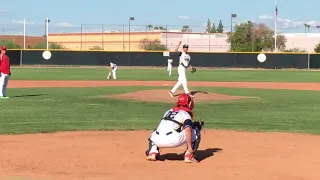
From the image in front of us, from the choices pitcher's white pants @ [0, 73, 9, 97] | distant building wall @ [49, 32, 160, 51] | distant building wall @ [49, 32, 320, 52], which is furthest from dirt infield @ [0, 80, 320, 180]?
distant building wall @ [49, 32, 160, 51]

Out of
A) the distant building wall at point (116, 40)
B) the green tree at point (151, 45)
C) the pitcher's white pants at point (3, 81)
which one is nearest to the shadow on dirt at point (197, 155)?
the pitcher's white pants at point (3, 81)

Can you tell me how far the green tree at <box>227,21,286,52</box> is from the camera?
92000mm

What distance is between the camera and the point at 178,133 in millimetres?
7703

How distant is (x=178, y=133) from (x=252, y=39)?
8765 centimetres

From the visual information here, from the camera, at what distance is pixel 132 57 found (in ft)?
194

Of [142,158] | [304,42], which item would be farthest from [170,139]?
[304,42]

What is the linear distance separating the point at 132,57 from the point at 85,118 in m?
45.3

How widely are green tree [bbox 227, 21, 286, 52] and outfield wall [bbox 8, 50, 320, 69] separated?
31.9 metres

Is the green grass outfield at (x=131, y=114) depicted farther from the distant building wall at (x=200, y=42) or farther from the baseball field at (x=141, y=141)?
the distant building wall at (x=200, y=42)

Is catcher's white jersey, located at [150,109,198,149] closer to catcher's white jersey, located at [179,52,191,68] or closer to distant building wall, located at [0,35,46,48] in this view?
catcher's white jersey, located at [179,52,191,68]

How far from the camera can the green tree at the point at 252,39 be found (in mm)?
92000

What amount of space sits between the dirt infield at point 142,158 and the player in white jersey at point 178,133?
0.21 meters

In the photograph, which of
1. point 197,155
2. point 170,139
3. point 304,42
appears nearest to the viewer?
point 170,139

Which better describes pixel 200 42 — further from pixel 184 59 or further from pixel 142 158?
pixel 142 158
